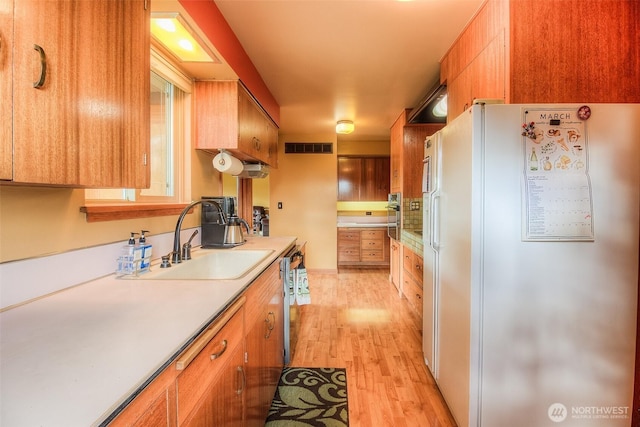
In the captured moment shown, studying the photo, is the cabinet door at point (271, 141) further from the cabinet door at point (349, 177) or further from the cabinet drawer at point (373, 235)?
the cabinet drawer at point (373, 235)

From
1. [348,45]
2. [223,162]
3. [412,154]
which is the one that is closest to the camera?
[223,162]

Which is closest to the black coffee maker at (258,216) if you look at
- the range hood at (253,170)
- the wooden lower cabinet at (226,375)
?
the range hood at (253,170)

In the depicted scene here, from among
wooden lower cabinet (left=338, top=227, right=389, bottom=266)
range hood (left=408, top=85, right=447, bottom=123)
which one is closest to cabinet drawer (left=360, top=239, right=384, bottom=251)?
wooden lower cabinet (left=338, top=227, right=389, bottom=266)

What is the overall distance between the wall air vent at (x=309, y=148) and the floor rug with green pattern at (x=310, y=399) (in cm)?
380

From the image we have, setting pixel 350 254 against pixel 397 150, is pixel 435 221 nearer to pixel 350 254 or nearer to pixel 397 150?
pixel 397 150

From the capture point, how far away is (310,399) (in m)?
1.86

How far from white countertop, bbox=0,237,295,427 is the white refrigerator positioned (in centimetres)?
120

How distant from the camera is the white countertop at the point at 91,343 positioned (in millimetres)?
479

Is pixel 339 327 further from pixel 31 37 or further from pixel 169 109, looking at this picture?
pixel 31 37

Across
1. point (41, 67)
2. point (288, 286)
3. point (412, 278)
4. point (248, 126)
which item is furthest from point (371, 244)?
point (41, 67)

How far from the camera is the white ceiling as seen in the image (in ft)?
5.99

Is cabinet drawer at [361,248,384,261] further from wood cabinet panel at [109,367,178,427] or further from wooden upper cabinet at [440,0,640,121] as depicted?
wood cabinet panel at [109,367,178,427]

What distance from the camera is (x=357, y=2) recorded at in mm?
1760

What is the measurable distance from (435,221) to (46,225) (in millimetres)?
1957
